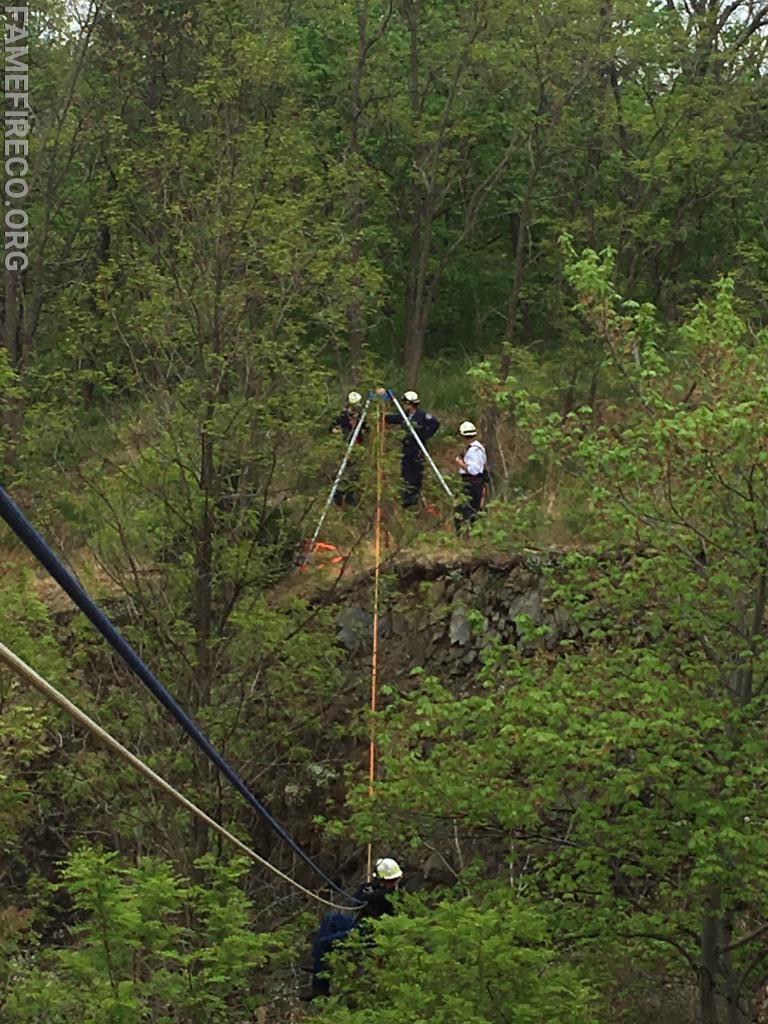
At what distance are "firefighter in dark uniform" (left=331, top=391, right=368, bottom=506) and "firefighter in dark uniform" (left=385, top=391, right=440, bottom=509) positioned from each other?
119 cm

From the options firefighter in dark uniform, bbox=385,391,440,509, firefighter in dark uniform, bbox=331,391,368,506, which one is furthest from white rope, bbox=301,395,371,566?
firefighter in dark uniform, bbox=385,391,440,509

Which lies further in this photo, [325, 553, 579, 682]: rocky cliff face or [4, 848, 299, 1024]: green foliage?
[325, 553, 579, 682]: rocky cliff face

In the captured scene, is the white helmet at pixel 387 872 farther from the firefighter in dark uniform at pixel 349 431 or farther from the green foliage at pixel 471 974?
the firefighter in dark uniform at pixel 349 431

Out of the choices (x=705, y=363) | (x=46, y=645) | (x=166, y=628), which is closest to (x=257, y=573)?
(x=166, y=628)

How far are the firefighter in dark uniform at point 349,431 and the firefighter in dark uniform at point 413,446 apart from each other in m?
1.19

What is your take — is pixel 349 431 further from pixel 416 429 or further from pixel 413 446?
pixel 416 429

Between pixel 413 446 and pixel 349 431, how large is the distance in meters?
1.90

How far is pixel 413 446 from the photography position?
17094 millimetres

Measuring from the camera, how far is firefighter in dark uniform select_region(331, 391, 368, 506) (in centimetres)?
1447

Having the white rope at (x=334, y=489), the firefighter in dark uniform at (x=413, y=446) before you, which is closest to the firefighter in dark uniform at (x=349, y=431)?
the white rope at (x=334, y=489)

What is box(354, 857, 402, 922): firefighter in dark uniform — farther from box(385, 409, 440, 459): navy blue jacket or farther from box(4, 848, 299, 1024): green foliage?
box(385, 409, 440, 459): navy blue jacket

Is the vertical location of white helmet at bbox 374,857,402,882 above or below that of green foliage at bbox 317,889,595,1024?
below

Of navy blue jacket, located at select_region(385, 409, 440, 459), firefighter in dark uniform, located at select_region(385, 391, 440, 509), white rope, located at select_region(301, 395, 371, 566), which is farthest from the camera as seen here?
navy blue jacket, located at select_region(385, 409, 440, 459)

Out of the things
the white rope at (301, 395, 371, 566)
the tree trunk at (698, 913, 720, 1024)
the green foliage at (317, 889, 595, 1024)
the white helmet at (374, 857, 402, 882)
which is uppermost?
the white rope at (301, 395, 371, 566)
